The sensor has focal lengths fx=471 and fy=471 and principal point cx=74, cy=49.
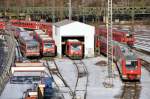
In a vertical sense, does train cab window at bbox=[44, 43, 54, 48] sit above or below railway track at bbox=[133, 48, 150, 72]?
above

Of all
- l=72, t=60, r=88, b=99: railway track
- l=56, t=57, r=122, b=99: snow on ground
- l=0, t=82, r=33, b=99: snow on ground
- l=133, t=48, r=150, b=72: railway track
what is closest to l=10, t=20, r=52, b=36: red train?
l=133, t=48, r=150, b=72: railway track

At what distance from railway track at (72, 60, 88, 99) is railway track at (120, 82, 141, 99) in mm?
2554

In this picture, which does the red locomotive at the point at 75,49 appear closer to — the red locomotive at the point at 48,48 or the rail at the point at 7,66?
the red locomotive at the point at 48,48

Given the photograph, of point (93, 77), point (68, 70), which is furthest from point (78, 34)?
point (93, 77)

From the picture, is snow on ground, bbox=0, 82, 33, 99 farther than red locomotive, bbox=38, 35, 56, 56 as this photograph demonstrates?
No

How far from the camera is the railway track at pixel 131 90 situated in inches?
1151

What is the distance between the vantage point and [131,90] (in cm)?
3119

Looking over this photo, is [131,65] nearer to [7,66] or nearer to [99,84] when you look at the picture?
[99,84]

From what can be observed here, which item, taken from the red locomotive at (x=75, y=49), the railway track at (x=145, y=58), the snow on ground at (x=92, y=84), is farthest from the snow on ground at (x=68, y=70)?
the railway track at (x=145, y=58)

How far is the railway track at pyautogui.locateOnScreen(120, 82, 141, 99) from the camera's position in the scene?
29.2m

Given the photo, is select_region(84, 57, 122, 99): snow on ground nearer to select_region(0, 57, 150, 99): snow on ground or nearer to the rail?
select_region(0, 57, 150, 99): snow on ground

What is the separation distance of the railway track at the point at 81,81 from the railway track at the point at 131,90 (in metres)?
2.55

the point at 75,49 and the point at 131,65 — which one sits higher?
the point at 131,65

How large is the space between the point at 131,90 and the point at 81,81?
14.5ft
